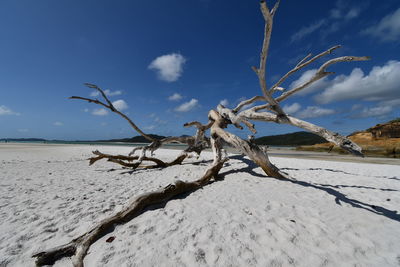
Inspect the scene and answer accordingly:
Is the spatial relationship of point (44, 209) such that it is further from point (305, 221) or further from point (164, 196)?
point (305, 221)

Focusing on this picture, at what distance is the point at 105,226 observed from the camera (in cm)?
225

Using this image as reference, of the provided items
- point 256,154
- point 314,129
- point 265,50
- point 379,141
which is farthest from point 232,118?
point 379,141

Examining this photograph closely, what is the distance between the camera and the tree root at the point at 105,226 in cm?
176

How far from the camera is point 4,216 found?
2.70 meters

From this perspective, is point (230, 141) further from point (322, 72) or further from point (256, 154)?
point (322, 72)

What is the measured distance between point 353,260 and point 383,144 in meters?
20.6

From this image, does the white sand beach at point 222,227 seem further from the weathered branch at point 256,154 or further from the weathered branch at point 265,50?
the weathered branch at point 265,50

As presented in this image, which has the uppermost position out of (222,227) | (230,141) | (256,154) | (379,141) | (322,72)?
(322,72)

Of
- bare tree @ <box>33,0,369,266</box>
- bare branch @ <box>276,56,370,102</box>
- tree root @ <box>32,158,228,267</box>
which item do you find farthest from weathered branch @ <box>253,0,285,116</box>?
tree root @ <box>32,158,228,267</box>

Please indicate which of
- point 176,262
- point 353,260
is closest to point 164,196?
point 176,262

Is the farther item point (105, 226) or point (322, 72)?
point (322, 72)

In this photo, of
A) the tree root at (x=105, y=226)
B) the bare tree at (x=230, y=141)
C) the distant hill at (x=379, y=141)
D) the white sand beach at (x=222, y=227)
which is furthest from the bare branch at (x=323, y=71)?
the distant hill at (x=379, y=141)

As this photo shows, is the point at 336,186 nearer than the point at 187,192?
No

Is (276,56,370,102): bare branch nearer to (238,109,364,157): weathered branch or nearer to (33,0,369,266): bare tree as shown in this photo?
(33,0,369,266): bare tree
